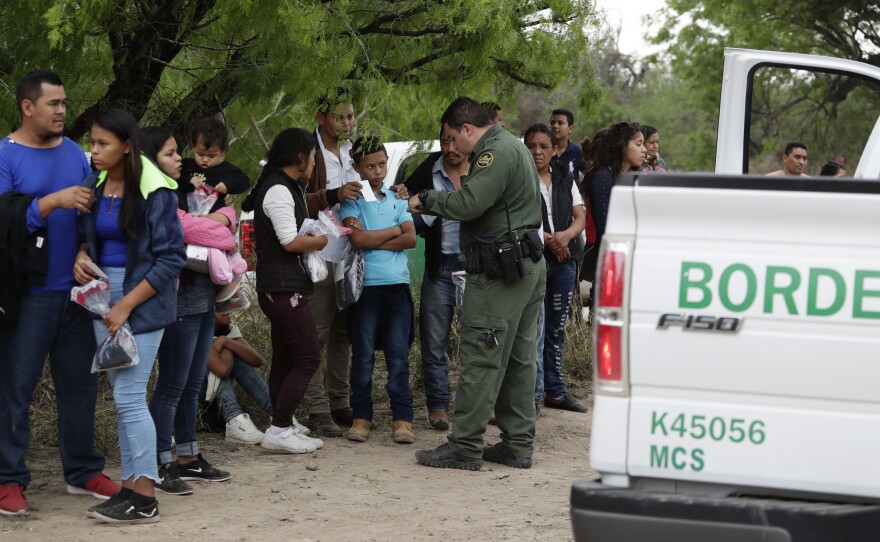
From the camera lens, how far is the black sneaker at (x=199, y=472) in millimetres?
6559

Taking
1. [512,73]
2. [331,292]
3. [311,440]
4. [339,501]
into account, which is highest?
[512,73]

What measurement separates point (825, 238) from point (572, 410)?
5521mm

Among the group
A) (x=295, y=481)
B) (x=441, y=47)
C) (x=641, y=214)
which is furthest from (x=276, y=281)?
(x=641, y=214)

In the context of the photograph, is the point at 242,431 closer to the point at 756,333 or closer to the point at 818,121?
the point at 756,333

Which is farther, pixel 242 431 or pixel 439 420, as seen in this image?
pixel 439 420

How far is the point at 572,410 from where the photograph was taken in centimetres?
905

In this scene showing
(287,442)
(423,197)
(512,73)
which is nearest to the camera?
(423,197)

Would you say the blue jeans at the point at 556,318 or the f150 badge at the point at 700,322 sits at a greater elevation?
the f150 badge at the point at 700,322

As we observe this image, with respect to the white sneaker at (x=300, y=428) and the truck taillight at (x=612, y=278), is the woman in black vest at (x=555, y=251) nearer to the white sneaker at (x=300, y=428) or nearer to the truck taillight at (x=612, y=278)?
the white sneaker at (x=300, y=428)

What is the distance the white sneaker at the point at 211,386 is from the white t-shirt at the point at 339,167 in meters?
1.39

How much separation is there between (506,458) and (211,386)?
6.03ft

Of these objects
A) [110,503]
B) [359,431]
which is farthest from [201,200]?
[359,431]

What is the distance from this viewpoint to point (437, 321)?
792 centimetres

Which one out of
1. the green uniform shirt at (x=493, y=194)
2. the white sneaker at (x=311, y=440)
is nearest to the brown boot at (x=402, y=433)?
the white sneaker at (x=311, y=440)
